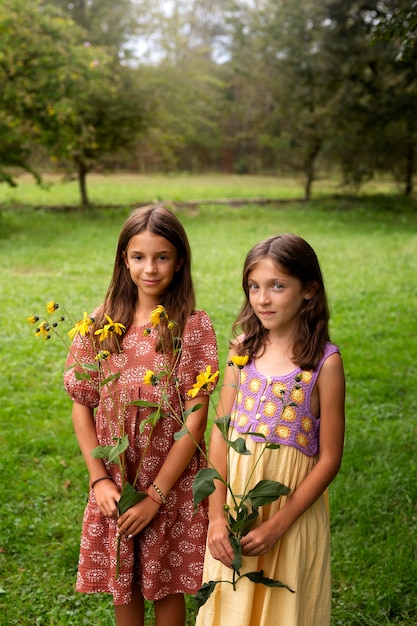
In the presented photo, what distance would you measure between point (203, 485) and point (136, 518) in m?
0.43

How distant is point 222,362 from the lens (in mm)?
4957

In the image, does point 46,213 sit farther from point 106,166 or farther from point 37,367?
point 37,367

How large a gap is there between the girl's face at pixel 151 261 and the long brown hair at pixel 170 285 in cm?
2

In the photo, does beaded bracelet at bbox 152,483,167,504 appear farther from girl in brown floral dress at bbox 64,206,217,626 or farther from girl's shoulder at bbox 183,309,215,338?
girl's shoulder at bbox 183,309,215,338

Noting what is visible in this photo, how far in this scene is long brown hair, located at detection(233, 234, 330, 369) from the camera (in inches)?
68.4

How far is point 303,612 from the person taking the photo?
1.70 m

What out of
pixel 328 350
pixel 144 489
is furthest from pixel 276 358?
pixel 144 489

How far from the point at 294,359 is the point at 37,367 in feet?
11.8

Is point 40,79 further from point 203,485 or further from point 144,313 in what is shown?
point 203,485

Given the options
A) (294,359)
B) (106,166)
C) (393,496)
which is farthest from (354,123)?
(294,359)

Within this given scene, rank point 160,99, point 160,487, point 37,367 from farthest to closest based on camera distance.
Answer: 1. point 160,99
2. point 37,367
3. point 160,487

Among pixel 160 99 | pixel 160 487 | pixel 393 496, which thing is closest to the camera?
pixel 160 487

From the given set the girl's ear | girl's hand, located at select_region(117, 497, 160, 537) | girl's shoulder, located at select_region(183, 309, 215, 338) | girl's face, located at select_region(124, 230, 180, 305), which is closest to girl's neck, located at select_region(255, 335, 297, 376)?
the girl's ear

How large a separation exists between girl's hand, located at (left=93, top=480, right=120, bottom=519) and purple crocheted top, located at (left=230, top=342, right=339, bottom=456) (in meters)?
0.38
